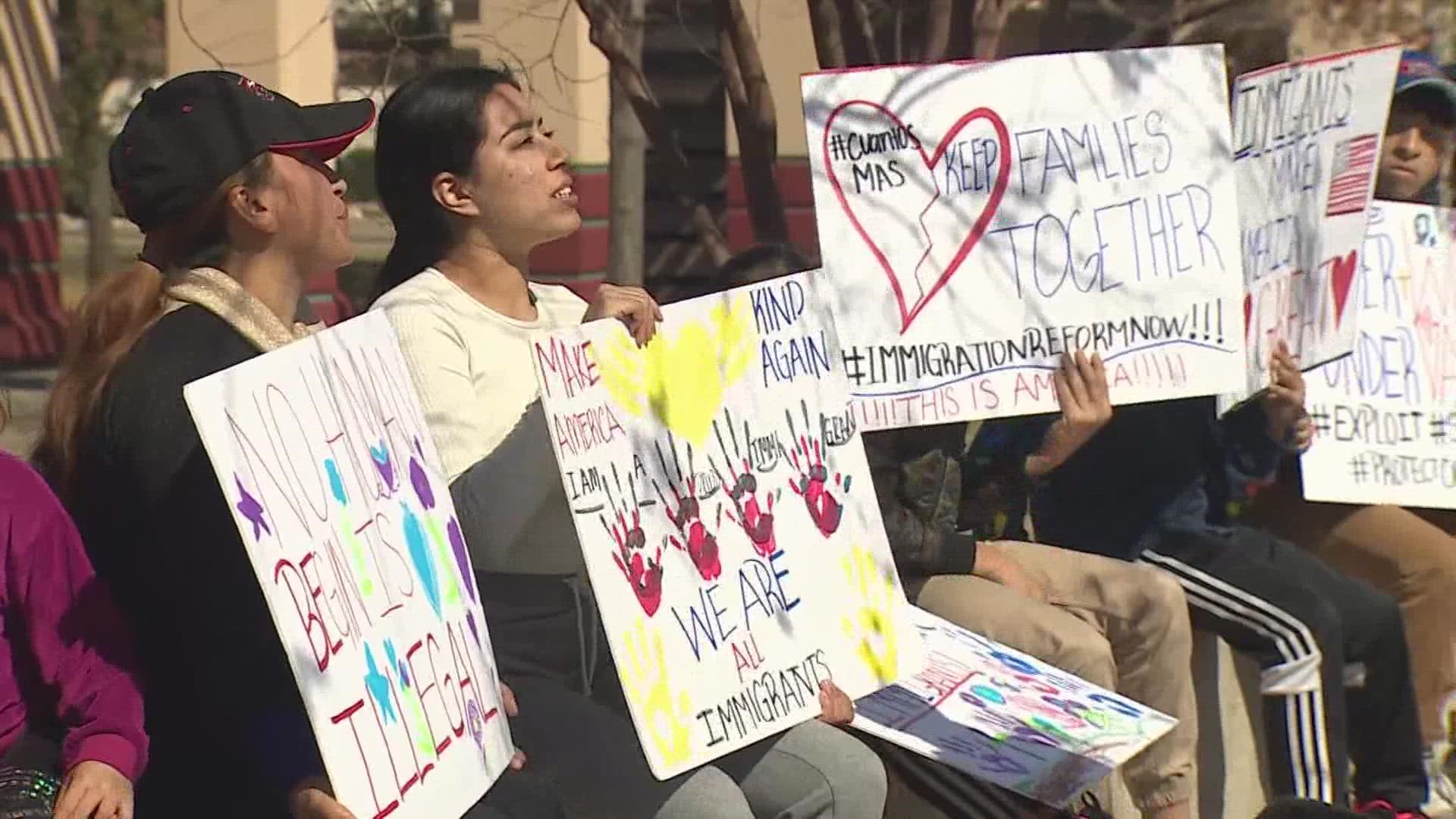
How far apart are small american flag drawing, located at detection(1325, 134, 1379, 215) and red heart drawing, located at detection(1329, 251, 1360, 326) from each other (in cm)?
12

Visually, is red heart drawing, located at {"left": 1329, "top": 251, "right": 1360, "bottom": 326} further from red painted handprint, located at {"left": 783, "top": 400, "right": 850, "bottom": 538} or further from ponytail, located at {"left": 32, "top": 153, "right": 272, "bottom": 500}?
ponytail, located at {"left": 32, "top": 153, "right": 272, "bottom": 500}

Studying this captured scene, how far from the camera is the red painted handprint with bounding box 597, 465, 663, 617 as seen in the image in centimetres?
355

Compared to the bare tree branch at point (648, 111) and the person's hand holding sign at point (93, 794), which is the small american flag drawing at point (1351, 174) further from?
the person's hand holding sign at point (93, 794)

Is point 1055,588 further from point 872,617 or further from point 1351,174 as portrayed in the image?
point 1351,174

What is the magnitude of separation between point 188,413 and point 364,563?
355 millimetres

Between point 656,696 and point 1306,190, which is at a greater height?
point 1306,190

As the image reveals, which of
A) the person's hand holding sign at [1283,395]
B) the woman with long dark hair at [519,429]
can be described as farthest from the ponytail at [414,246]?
the person's hand holding sign at [1283,395]

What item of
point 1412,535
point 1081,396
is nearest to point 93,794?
point 1081,396

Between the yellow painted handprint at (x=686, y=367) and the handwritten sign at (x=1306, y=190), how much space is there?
1.55 meters

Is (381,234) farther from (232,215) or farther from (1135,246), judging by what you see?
(232,215)

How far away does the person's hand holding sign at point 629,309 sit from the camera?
143 inches

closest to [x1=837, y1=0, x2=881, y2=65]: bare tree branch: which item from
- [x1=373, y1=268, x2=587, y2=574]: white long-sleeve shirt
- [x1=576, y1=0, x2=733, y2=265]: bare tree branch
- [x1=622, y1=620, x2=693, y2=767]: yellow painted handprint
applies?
[x1=576, y1=0, x2=733, y2=265]: bare tree branch

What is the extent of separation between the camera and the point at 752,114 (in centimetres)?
633

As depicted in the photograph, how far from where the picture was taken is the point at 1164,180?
469 centimetres
